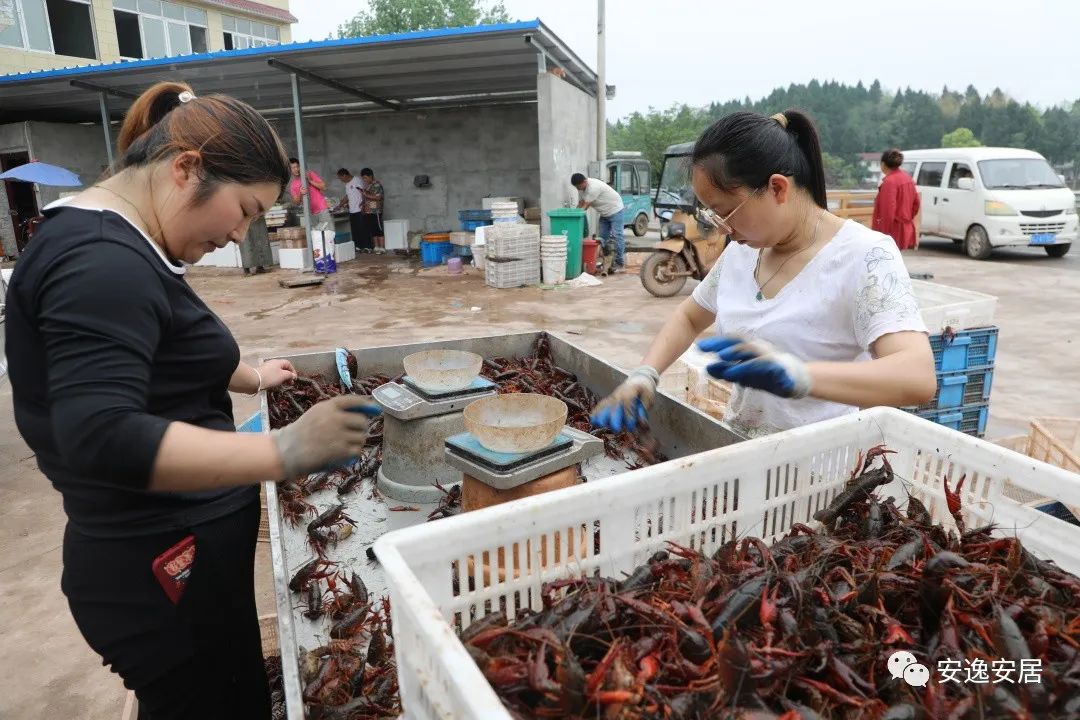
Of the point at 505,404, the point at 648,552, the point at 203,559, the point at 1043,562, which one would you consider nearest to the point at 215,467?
the point at 203,559

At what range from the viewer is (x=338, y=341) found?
8766 millimetres

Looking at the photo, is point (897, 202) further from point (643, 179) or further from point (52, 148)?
point (52, 148)

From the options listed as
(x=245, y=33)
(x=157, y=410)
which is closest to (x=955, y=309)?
(x=157, y=410)

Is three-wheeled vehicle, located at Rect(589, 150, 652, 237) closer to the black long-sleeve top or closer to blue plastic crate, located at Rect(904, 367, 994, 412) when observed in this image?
blue plastic crate, located at Rect(904, 367, 994, 412)

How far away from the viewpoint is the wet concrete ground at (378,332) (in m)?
3.17

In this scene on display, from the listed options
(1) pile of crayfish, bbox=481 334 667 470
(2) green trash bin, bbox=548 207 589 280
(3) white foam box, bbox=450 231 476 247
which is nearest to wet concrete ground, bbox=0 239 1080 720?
(2) green trash bin, bbox=548 207 589 280

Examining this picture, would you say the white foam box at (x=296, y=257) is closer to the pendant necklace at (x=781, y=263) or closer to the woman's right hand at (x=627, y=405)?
the woman's right hand at (x=627, y=405)

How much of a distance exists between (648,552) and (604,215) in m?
12.4

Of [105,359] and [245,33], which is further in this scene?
[245,33]

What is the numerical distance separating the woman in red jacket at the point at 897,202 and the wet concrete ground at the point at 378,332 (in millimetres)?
1706

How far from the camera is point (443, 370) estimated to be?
10.2 ft

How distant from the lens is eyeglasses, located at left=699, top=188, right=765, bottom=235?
6.81ft

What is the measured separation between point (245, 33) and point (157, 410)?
28.2 meters

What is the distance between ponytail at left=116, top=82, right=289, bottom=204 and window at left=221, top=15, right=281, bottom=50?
2602cm
